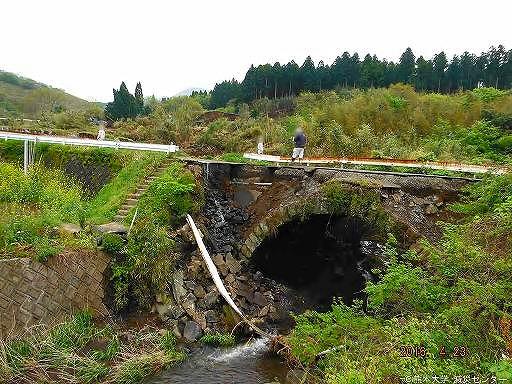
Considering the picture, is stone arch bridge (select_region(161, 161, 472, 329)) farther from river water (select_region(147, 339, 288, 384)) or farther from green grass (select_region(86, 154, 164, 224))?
green grass (select_region(86, 154, 164, 224))

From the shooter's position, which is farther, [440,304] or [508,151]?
[508,151]

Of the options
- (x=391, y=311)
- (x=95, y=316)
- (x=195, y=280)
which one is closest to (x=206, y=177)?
(x=195, y=280)

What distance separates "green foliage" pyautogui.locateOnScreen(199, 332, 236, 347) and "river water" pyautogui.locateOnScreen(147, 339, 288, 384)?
146 millimetres

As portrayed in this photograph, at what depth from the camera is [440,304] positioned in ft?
26.9

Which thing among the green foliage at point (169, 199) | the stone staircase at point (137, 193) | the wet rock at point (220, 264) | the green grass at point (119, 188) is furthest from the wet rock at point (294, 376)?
the green grass at point (119, 188)

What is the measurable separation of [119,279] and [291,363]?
15.2 ft

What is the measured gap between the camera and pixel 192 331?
10.6 metres

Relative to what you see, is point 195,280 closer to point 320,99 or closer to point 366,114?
point 366,114

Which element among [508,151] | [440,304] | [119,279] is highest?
[508,151]

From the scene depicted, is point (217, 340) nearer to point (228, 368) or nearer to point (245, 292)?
point (228, 368)

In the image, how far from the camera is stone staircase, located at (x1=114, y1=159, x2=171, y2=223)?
1266 centimetres

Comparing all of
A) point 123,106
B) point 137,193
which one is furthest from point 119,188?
point 123,106

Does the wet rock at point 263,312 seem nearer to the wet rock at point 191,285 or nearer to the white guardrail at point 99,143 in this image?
the wet rock at point 191,285

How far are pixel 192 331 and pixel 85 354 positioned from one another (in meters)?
2.64
